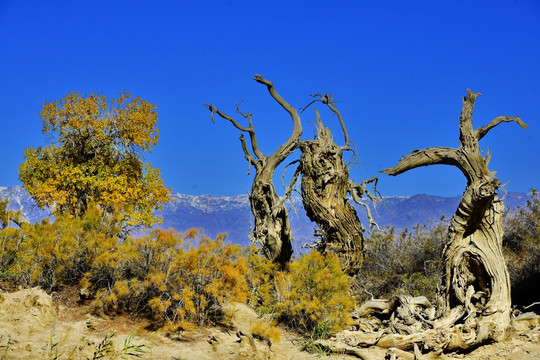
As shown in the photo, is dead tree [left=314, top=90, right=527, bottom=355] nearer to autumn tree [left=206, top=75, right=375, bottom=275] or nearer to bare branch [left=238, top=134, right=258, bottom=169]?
autumn tree [left=206, top=75, right=375, bottom=275]

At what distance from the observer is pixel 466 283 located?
9617 mm

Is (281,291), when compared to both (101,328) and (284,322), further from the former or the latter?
(101,328)

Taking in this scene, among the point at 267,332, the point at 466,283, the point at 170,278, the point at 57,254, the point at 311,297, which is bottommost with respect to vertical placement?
the point at 267,332

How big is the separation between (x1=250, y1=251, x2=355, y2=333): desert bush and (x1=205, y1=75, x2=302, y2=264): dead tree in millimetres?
3027

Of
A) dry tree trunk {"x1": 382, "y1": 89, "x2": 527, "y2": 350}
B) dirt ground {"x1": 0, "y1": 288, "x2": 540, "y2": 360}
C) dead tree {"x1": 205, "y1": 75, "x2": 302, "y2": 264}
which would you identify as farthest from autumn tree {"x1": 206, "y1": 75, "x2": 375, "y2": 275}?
dirt ground {"x1": 0, "y1": 288, "x2": 540, "y2": 360}

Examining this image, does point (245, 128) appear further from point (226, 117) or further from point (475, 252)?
point (475, 252)

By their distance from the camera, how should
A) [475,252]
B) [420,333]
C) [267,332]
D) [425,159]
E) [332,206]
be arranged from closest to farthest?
[267,332] → [420,333] → [475,252] → [425,159] → [332,206]

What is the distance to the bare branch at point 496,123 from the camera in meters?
10.0

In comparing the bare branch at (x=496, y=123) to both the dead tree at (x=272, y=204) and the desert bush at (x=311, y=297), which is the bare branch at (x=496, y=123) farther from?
the dead tree at (x=272, y=204)

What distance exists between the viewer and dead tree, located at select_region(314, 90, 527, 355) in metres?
8.70

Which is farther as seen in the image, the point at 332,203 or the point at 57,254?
the point at 332,203

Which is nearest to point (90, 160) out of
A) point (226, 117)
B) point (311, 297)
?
point (226, 117)

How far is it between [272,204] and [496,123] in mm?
5893

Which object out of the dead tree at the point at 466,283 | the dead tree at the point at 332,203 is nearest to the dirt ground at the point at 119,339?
the dead tree at the point at 466,283
